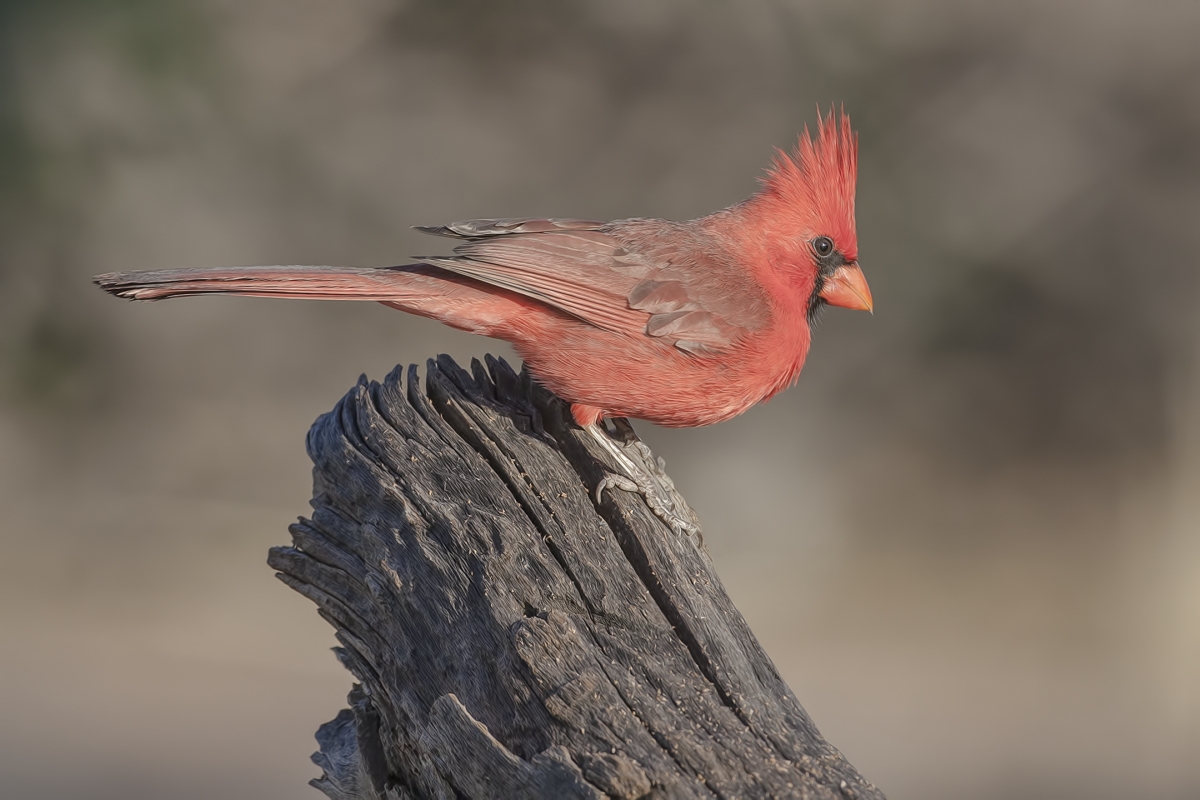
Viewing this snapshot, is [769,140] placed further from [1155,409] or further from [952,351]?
[1155,409]

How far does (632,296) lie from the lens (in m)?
2.88

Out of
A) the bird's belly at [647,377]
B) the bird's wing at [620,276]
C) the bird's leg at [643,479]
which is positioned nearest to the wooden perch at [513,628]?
the bird's leg at [643,479]

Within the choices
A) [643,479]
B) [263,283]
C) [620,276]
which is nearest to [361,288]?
[263,283]

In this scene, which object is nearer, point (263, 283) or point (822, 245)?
point (263, 283)

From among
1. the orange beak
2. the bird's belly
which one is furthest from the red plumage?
the orange beak

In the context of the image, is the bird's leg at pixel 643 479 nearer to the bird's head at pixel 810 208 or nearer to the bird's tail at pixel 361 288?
the bird's tail at pixel 361 288

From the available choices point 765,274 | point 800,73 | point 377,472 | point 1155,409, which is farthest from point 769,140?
point 377,472

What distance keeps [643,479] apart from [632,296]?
0.51m

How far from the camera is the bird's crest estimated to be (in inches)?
124

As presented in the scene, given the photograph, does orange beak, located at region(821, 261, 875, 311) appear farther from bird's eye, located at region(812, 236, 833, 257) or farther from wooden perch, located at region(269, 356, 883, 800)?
wooden perch, located at region(269, 356, 883, 800)

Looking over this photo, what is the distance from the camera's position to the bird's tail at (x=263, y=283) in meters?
2.45

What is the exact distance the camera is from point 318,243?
7.00 metres

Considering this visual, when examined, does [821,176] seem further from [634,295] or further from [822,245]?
[634,295]

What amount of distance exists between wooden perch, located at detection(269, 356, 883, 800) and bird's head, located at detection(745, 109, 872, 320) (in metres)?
0.86
